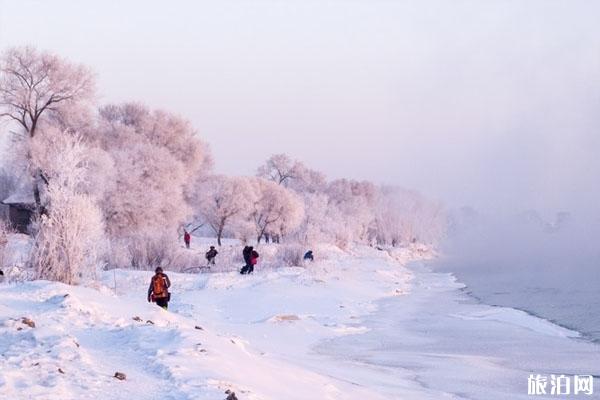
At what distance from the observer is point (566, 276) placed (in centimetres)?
4762

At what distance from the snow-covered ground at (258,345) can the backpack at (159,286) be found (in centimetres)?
113

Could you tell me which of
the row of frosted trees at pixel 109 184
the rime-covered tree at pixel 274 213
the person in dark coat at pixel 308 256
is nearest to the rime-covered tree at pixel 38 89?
the row of frosted trees at pixel 109 184

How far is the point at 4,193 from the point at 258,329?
5939cm

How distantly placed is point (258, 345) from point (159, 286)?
3.43 metres

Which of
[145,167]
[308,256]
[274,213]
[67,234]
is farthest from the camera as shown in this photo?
[274,213]

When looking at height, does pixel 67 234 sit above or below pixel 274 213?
below

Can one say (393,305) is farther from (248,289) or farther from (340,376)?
(340,376)

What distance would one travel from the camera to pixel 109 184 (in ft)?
139

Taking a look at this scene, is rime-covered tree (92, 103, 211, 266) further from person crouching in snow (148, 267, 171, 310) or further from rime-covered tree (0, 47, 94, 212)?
person crouching in snow (148, 267, 171, 310)

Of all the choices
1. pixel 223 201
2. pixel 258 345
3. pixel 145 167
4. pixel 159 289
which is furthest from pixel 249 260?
pixel 223 201

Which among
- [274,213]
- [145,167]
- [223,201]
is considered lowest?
[274,213]
